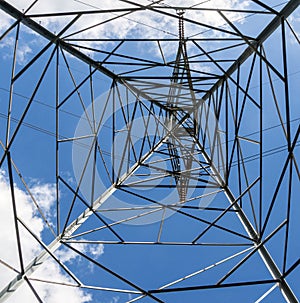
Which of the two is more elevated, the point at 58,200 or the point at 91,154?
the point at 91,154

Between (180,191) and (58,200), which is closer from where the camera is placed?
(58,200)

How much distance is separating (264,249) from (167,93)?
876 cm

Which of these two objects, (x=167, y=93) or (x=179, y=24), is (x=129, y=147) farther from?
(x=179, y=24)

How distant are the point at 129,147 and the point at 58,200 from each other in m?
3.65

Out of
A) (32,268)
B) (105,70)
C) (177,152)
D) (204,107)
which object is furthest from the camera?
(177,152)

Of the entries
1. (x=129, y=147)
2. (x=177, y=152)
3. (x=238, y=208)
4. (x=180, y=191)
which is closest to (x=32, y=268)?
(x=238, y=208)

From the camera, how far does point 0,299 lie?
539cm

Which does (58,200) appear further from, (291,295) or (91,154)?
(291,295)

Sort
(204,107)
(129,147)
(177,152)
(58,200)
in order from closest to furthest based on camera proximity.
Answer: (58,200) → (129,147) → (204,107) → (177,152)

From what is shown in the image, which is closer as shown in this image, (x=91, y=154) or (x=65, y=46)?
(x=65, y=46)

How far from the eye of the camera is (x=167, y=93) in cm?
1404

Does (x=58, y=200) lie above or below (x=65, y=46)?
below

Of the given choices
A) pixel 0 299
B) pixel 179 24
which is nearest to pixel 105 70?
pixel 179 24

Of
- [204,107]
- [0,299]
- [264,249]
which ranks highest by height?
[204,107]
